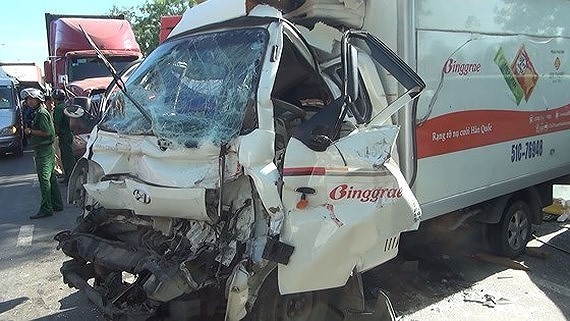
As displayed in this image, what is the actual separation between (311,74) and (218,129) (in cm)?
87

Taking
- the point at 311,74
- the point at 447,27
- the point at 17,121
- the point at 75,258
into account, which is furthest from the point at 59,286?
the point at 17,121

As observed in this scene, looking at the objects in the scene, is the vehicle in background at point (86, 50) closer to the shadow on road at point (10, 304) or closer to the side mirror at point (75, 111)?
the shadow on road at point (10, 304)

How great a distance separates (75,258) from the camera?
4113 mm

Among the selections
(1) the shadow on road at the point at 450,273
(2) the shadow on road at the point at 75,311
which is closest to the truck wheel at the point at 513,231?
(1) the shadow on road at the point at 450,273

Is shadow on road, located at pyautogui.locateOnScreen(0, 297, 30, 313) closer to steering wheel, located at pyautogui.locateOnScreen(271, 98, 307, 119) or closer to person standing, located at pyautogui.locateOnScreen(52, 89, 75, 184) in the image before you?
steering wheel, located at pyautogui.locateOnScreen(271, 98, 307, 119)

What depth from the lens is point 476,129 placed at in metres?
4.95

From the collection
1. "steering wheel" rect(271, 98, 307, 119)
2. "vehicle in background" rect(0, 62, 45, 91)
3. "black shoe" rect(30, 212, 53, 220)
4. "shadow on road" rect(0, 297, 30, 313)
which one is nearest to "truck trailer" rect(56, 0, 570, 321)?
"steering wheel" rect(271, 98, 307, 119)

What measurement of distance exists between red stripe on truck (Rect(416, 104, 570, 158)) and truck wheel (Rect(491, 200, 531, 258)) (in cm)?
85

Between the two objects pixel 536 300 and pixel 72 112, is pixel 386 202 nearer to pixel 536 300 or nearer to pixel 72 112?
pixel 536 300

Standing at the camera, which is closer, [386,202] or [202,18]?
[386,202]

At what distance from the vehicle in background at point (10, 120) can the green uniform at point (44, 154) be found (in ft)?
27.3

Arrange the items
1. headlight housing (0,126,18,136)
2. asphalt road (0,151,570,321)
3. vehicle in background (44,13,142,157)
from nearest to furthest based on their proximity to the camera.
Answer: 1. asphalt road (0,151,570,321)
2. vehicle in background (44,13,142,157)
3. headlight housing (0,126,18,136)

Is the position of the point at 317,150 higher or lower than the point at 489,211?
higher

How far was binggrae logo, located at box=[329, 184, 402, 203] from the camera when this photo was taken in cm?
327
